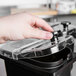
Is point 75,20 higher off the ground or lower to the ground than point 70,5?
lower

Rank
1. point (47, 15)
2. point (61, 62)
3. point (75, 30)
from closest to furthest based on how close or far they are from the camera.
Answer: point (61, 62), point (75, 30), point (47, 15)

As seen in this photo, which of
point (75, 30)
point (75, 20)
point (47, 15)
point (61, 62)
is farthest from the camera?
point (75, 20)

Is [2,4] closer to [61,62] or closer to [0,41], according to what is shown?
[0,41]

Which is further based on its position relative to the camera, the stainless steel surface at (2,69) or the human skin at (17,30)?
the stainless steel surface at (2,69)

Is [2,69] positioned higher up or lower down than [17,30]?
A: lower down

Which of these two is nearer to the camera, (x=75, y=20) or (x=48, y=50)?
(x=48, y=50)

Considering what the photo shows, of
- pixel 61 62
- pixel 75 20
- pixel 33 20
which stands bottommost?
pixel 75 20

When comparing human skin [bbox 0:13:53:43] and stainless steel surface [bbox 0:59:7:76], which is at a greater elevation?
human skin [bbox 0:13:53:43]

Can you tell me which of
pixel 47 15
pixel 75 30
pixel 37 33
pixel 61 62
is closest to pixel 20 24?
pixel 37 33

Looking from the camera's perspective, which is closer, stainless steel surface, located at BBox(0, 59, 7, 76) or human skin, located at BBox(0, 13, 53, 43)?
human skin, located at BBox(0, 13, 53, 43)

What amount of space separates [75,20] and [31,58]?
1379 millimetres

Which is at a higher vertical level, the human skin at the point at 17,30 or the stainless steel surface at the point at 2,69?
the human skin at the point at 17,30

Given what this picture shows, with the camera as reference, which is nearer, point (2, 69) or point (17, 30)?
point (17, 30)

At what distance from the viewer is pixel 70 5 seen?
5.40 feet
